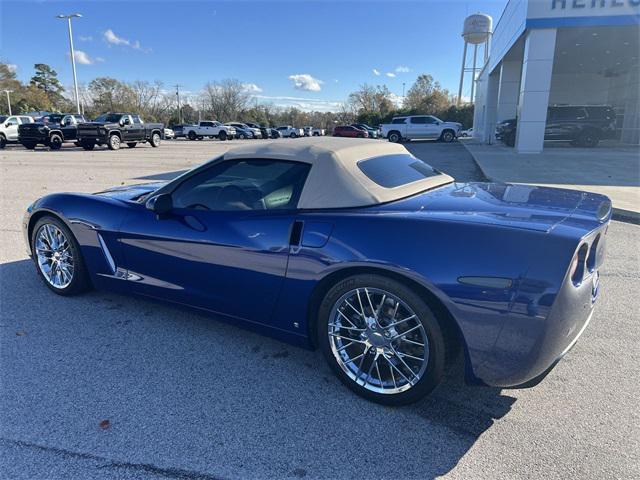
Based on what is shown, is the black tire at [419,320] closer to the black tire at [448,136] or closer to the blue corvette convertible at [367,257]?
the blue corvette convertible at [367,257]

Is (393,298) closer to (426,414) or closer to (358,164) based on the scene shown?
(426,414)

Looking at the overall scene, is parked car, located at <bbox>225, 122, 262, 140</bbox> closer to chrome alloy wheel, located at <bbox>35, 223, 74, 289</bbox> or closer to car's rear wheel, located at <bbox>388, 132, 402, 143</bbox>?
Answer: car's rear wheel, located at <bbox>388, 132, 402, 143</bbox>

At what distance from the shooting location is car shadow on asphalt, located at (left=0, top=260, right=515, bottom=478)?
207 centimetres

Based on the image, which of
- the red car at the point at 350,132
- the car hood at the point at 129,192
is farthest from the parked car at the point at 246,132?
the car hood at the point at 129,192

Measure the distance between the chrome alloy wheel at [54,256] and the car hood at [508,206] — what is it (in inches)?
112

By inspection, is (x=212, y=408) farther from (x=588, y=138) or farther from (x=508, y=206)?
(x=588, y=138)

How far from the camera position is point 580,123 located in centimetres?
2159

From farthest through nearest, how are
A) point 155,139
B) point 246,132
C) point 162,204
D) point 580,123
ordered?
point 246,132, point 155,139, point 580,123, point 162,204

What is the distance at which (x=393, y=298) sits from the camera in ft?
7.61

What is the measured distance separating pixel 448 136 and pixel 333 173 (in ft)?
101

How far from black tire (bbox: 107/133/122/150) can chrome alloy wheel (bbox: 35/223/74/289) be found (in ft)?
68.8

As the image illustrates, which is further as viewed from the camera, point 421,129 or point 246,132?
point 246,132

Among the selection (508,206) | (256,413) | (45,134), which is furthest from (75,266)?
(45,134)

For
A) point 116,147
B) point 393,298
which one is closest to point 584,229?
point 393,298
